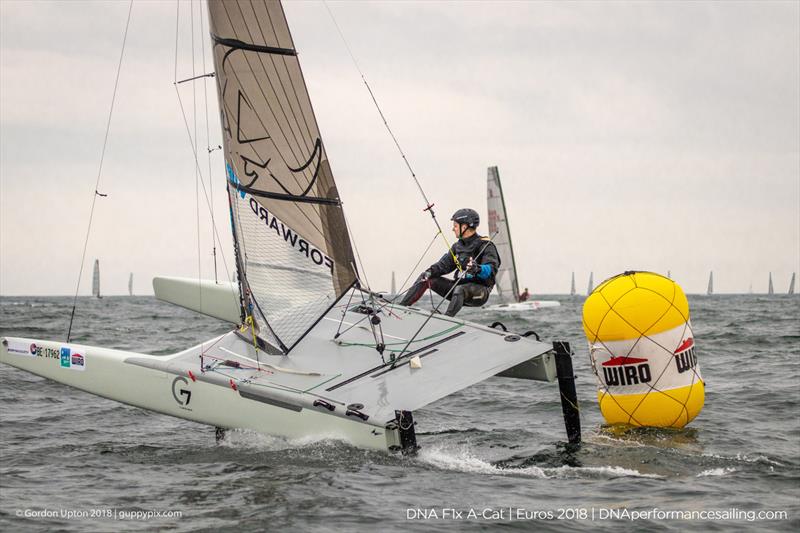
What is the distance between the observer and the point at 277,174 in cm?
768

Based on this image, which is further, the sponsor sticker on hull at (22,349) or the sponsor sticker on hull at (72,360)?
the sponsor sticker on hull at (22,349)

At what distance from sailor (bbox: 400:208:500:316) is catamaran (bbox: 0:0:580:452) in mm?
351

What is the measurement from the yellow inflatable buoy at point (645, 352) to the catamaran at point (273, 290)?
61 cm

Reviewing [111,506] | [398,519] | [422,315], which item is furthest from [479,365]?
[111,506]

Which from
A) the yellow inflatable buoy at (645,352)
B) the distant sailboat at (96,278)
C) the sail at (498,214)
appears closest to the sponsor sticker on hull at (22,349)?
the yellow inflatable buoy at (645,352)

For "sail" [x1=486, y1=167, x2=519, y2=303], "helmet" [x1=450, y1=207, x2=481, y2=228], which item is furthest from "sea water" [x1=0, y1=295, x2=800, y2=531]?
"sail" [x1=486, y1=167, x2=519, y2=303]

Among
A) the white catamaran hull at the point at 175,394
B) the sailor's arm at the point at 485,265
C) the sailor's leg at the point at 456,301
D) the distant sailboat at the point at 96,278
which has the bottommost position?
the distant sailboat at the point at 96,278

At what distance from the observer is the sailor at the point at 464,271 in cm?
807

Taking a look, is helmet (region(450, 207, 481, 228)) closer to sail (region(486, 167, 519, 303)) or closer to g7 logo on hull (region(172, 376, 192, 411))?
g7 logo on hull (region(172, 376, 192, 411))

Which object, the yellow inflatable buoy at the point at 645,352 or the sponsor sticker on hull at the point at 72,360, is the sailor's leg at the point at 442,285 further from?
the sponsor sticker on hull at the point at 72,360

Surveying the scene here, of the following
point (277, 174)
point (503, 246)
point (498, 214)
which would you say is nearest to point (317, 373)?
point (277, 174)

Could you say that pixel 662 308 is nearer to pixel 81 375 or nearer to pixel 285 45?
pixel 285 45

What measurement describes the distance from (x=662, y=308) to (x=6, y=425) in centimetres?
598

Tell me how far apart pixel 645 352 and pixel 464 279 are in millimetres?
1984
